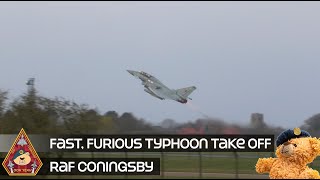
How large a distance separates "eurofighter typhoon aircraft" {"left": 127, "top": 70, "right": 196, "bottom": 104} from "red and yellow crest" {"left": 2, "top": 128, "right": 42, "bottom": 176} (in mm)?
2925

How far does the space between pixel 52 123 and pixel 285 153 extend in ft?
20.5

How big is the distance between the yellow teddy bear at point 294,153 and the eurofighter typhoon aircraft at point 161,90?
13.4 ft

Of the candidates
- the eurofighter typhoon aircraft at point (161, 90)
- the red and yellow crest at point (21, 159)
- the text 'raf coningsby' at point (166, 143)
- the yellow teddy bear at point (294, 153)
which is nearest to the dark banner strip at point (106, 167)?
the red and yellow crest at point (21, 159)

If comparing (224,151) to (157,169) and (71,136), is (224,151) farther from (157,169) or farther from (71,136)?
(71,136)

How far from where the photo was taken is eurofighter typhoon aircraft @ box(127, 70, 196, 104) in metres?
12.0

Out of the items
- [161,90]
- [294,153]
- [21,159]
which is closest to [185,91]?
[161,90]

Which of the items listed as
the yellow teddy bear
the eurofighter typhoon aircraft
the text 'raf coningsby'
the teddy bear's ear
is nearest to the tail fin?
the eurofighter typhoon aircraft

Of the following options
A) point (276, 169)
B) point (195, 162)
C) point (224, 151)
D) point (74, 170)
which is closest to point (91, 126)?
point (74, 170)

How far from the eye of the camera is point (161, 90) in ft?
39.6

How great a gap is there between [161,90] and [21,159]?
11.0ft

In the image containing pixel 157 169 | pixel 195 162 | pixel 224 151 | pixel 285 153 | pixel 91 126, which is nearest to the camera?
pixel 285 153

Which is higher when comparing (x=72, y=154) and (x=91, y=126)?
(x=91, y=126)

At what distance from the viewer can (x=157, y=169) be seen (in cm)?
1084

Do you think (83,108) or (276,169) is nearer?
(276,169)
